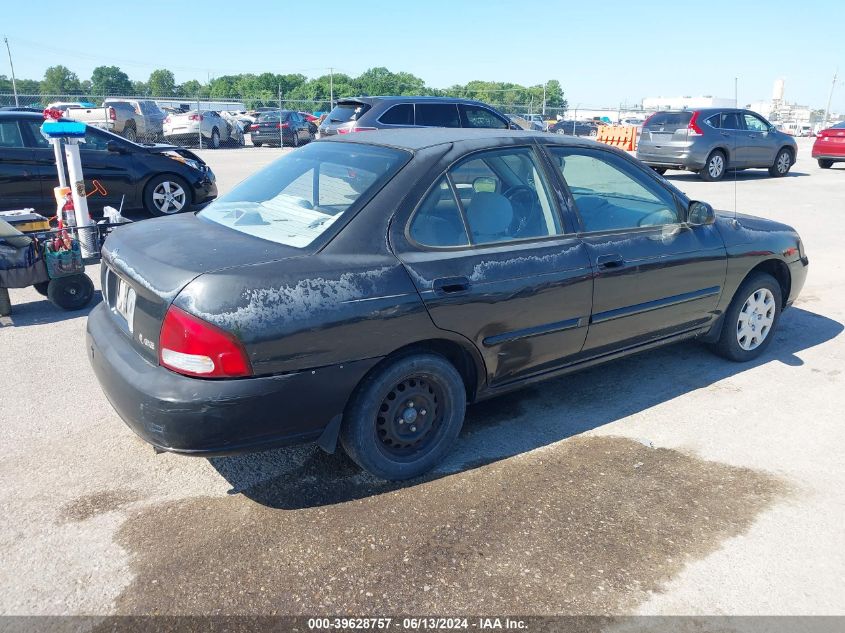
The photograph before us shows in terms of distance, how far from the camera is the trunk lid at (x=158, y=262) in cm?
289

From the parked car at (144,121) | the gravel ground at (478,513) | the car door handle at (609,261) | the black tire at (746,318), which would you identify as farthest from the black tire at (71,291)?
the parked car at (144,121)

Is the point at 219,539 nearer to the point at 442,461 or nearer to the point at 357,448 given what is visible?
the point at 357,448

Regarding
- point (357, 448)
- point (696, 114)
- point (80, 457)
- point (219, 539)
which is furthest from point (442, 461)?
point (696, 114)

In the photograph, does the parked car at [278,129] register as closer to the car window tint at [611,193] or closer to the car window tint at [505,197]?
the car window tint at [611,193]

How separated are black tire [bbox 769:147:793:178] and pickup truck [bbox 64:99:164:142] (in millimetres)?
18757

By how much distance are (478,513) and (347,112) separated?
11.7 metres

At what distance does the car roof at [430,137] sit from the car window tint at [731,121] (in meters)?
14.4

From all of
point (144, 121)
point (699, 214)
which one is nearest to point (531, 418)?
point (699, 214)

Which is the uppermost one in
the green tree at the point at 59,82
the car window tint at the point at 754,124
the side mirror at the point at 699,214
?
the green tree at the point at 59,82

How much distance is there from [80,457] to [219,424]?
1.29 metres

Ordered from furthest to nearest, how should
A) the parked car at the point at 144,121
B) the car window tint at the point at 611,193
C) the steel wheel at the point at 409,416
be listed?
the parked car at the point at 144,121
the car window tint at the point at 611,193
the steel wheel at the point at 409,416

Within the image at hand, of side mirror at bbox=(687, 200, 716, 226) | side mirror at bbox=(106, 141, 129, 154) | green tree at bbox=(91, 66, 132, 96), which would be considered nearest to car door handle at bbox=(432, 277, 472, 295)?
side mirror at bbox=(687, 200, 716, 226)

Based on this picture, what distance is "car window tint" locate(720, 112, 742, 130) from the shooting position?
16.5 metres

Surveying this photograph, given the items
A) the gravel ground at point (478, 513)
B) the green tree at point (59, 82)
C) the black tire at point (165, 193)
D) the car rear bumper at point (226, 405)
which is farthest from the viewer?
the green tree at point (59, 82)
